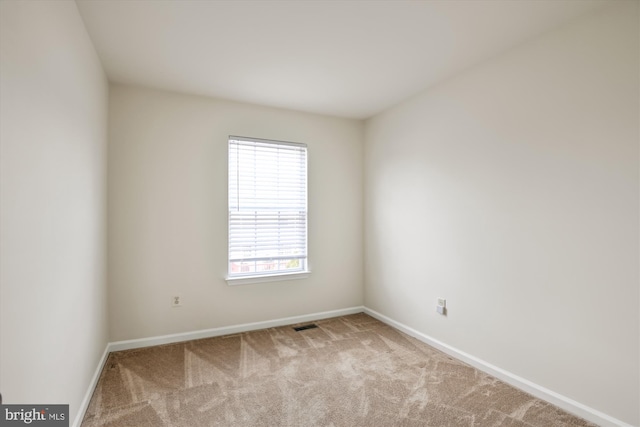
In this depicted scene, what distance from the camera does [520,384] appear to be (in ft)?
7.72

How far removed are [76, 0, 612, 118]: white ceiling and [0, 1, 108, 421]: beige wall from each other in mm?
416

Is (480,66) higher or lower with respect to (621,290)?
higher

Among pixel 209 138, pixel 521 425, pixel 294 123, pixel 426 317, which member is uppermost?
pixel 294 123

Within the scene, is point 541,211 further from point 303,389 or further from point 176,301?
point 176,301

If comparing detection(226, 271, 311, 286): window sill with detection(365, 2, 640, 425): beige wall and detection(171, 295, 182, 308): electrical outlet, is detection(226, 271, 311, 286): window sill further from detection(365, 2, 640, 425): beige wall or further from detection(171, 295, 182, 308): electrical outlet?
detection(365, 2, 640, 425): beige wall

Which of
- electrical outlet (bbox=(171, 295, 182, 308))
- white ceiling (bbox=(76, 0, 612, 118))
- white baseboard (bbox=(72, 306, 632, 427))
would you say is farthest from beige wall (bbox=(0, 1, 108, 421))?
electrical outlet (bbox=(171, 295, 182, 308))

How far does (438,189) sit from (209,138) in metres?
2.43

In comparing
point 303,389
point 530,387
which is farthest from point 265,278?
point 530,387

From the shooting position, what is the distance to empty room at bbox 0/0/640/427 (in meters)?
1.67

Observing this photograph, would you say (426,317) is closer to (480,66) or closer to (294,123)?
(480,66)

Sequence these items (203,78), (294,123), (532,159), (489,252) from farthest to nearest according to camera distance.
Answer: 1. (294,123)
2. (203,78)
3. (489,252)
4. (532,159)

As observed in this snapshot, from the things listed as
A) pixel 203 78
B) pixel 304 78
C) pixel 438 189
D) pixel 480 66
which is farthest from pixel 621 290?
pixel 203 78

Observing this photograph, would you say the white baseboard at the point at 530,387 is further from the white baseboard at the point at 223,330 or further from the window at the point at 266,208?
the window at the point at 266,208

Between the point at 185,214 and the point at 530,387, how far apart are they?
334cm
